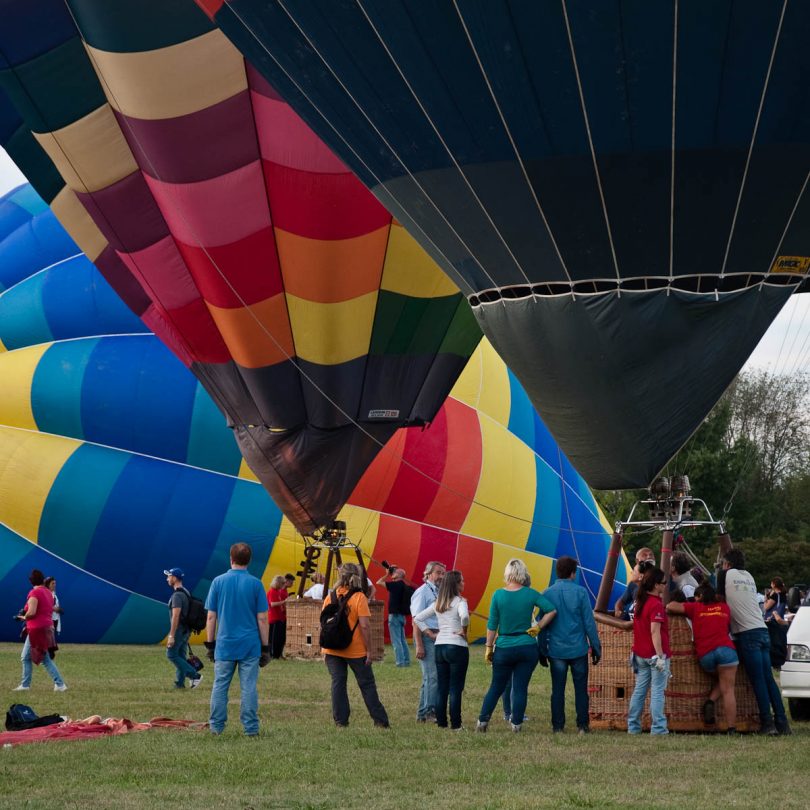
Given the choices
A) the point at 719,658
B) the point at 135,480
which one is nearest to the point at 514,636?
the point at 719,658

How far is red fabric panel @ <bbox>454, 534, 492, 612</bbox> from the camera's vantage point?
1870 cm

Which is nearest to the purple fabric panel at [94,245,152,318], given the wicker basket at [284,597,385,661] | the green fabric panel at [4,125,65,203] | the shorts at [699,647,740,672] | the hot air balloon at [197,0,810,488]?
the green fabric panel at [4,125,65,203]

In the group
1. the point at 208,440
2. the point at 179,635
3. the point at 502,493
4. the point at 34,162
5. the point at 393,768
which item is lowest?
the point at 393,768

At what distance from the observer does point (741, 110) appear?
300 inches

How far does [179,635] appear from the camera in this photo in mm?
11984

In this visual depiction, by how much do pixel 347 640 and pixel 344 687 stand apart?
0.41 metres

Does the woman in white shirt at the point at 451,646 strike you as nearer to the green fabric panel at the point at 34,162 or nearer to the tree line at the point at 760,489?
the green fabric panel at the point at 34,162

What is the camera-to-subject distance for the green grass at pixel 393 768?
6406 millimetres

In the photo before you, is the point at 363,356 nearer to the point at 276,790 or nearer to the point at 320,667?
the point at 320,667

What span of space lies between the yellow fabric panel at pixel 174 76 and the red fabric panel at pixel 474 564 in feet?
25.1

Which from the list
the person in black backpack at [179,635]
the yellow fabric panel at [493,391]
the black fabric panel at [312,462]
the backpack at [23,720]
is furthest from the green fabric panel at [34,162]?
the backpack at [23,720]

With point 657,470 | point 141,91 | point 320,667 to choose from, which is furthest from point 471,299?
point 320,667

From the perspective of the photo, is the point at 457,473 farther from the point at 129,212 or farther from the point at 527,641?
the point at 527,641

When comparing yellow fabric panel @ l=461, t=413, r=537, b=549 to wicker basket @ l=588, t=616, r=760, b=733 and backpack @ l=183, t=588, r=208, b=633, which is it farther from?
wicker basket @ l=588, t=616, r=760, b=733
